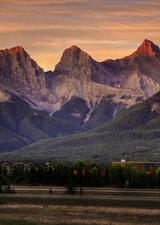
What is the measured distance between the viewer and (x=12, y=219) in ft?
391

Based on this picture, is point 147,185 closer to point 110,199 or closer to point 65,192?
point 65,192

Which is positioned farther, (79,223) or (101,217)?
(101,217)

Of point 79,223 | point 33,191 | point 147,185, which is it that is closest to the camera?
point 79,223

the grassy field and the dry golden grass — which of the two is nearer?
the dry golden grass

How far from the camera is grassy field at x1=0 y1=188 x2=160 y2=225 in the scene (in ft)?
382

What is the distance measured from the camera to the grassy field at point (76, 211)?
11631 centimetres

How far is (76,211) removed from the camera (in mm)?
130000

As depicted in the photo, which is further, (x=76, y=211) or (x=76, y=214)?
(x=76, y=211)

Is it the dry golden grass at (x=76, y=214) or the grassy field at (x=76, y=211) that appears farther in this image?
the grassy field at (x=76, y=211)

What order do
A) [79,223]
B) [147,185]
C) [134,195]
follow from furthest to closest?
[147,185], [134,195], [79,223]

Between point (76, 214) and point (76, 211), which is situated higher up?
point (76, 211)

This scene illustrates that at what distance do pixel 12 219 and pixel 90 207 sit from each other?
21.5m

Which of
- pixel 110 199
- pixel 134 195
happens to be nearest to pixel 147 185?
pixel 134 195

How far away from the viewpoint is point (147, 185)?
200m
